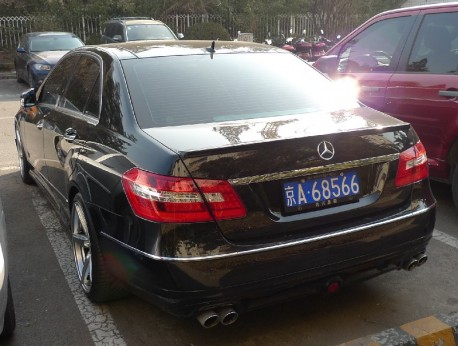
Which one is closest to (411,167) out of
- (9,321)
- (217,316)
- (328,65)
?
(217,316)

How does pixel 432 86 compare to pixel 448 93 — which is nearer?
pixel 448 93

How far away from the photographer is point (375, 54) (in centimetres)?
552

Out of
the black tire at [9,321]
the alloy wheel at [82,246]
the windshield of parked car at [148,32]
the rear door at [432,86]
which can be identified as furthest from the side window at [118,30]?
the black tire at [9,321]

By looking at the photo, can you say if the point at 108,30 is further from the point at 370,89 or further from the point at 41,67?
the point at 370,89

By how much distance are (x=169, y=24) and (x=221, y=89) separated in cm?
1991

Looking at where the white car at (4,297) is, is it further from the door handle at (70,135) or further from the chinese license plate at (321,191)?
the chinese license plate at (321,191)

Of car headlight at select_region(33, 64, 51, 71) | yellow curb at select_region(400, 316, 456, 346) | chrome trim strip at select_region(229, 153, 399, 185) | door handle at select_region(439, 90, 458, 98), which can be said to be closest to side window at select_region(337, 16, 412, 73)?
door handle at select_region(439, 90, 458, 98)

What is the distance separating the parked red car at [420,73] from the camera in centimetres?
461

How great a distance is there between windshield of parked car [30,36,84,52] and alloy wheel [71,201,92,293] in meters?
11.9

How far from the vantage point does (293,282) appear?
8.88 feet

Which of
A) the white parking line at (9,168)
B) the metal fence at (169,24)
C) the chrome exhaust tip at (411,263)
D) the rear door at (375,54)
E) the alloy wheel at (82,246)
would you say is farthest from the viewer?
the metal fence at (169,24)

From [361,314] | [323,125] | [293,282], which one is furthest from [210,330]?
[323,125]

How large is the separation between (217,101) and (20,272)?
1919 mm

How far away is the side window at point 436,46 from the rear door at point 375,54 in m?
0.17
